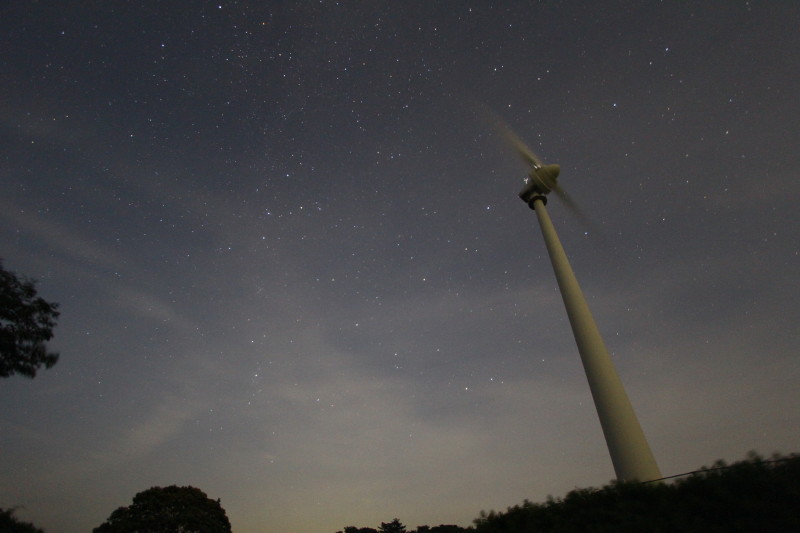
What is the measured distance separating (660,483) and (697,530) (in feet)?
10.4

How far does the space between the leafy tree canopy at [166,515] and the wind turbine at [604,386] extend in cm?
3668

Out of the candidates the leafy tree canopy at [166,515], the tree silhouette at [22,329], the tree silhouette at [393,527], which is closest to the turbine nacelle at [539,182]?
the tree silhouette at [22,329]

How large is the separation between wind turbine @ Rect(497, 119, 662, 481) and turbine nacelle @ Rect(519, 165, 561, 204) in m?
2.69

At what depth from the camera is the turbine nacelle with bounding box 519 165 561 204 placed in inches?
1260

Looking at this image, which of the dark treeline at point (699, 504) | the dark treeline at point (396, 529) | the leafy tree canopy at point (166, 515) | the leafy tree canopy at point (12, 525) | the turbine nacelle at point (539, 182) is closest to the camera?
the dark treeline at point (699, 504)

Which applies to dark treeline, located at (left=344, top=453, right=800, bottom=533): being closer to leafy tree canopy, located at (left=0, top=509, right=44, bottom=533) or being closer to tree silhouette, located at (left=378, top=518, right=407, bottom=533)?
leafy tree canopy, located at (left=0, top=509, right=44, bottom=533)

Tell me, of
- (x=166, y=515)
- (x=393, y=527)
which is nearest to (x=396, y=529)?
Answer: (x=393, y=527)

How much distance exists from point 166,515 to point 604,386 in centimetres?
3866

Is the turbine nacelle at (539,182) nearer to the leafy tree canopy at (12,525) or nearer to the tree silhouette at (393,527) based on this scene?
the leafy tree canopy at (12,525)

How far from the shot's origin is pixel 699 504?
995cm

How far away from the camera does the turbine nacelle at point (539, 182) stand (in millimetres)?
32000

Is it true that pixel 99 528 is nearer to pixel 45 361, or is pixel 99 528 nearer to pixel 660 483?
pixel 45 361

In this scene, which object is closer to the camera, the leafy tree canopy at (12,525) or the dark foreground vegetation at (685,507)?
the dark foreground vegetation at (685,507)

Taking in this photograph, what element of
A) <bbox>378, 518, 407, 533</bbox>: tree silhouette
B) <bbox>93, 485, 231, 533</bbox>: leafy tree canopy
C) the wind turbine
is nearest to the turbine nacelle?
the wind turbine
